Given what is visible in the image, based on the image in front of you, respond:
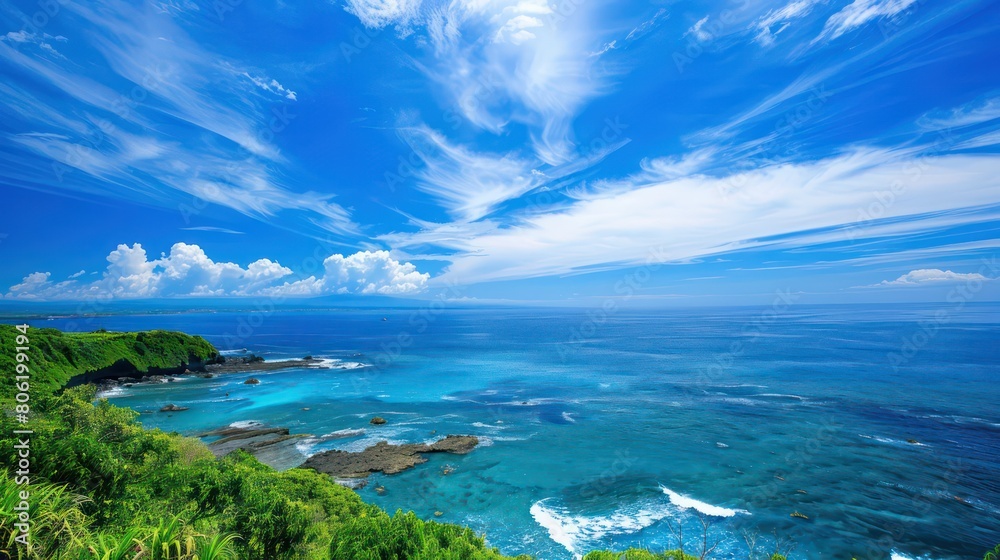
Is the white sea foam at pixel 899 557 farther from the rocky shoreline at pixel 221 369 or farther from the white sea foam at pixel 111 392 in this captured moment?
the rocky shoreline at pixel 221 369

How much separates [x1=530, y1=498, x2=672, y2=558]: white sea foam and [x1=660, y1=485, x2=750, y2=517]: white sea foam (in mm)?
1703

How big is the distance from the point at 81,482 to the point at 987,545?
48251 mm

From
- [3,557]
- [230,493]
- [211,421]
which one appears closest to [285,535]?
Result: [230,493]

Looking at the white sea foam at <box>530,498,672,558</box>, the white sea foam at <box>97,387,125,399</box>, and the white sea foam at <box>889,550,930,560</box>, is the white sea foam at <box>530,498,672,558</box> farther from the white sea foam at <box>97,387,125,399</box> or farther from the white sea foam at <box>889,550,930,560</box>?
the white sea foam at <box>97,387,125,399</box>

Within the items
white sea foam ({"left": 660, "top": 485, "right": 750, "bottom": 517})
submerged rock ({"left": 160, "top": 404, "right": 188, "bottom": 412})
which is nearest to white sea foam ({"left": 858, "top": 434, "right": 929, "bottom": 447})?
white sea foam ({"left": 660, "top": 485, "right": 750, "bottom": 517})

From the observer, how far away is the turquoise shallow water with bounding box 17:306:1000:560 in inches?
1116

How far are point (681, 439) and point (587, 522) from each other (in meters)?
21.0

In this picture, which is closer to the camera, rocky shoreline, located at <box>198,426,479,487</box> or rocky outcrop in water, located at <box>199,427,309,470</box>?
rocky shoreline, located at <box>198,426,479,487</box>

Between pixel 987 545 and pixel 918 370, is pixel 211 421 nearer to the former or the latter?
pixel 987 545

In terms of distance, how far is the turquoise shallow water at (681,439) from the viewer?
28.3 metres

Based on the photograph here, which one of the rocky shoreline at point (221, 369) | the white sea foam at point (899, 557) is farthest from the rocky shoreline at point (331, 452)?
the rocky shoreline at point (221, 369)

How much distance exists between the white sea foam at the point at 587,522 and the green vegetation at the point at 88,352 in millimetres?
47807

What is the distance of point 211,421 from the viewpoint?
51.7m

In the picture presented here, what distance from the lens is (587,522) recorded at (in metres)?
29.3
